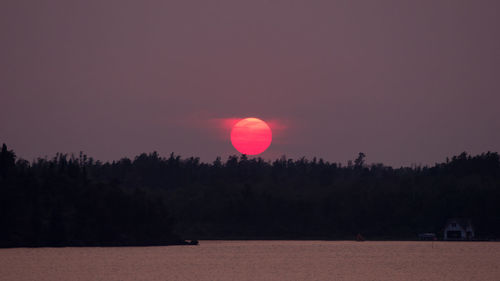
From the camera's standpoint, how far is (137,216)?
579 feet

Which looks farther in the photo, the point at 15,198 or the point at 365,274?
the point at 15,198

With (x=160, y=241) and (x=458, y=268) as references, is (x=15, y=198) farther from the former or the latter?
(x=458, y=268)

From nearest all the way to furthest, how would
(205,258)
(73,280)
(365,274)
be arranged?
1. (73,280)
2. (365,274)
3. (205,258)

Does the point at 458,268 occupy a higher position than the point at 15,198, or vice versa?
the point at 15,198

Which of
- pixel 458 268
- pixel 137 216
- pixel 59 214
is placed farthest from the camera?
pixel 137 216

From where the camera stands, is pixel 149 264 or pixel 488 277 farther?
pixel 149 264

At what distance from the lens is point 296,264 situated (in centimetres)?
Answer: 12588

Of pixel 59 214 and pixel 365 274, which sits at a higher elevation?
pixel 59 214

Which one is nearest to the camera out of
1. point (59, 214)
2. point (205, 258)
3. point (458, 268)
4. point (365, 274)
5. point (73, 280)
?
point (73, 280)

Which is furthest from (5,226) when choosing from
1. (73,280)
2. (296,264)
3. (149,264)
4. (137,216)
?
(73,280)

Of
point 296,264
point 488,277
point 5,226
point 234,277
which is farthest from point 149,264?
point 488,277

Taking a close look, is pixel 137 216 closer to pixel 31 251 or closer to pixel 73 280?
pixel 31 251

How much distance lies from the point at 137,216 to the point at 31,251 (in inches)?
1219

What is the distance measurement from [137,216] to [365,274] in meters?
82.2
